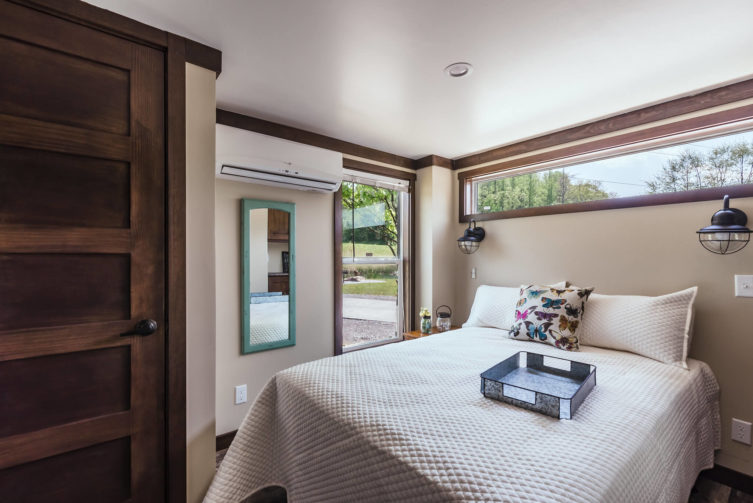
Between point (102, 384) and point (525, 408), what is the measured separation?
5.70ft

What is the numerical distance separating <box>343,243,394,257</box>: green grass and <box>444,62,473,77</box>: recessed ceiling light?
1716 mm

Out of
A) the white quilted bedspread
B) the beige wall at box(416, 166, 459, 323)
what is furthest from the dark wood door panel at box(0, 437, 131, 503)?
the beige wall at box(416, 166, 459, 323)

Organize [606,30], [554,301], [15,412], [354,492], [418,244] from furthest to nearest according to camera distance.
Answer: [418,244] → [554,301] → [606,30] → [15,412] → [354,492]

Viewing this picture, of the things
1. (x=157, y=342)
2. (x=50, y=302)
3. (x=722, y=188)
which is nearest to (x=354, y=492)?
(x=157, y=342)

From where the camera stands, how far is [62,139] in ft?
4.39

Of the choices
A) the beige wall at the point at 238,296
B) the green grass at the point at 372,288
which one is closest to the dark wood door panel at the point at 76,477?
the beige wall at the point at 238,296

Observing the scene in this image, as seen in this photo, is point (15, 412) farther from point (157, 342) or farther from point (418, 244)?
point (418, 244)

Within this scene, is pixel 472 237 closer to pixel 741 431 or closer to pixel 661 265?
pixel 661 265

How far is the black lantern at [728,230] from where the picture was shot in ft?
6.07

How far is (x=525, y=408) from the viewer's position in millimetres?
1312

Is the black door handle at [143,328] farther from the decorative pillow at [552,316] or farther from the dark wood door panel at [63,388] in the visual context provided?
the decorative pillow at [552,316]

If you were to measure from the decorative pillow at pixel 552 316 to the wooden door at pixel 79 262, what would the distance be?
7.12ft

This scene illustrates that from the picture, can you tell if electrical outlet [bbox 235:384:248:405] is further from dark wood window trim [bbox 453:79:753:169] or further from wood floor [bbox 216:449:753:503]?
dark wood window trim [bbox 453:79:753:169]

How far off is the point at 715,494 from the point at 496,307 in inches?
61.0
